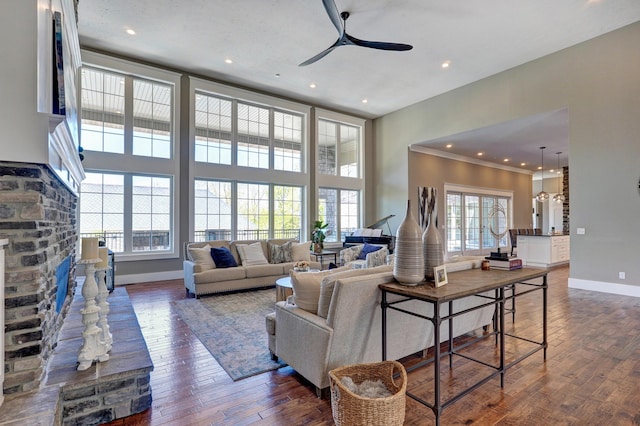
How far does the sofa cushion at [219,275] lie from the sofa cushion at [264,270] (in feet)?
0.36

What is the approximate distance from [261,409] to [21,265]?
1695 mm

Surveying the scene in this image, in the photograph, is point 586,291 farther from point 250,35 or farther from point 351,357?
point 250,35

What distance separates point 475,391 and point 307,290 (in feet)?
4.66

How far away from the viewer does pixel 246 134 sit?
7.62 metres

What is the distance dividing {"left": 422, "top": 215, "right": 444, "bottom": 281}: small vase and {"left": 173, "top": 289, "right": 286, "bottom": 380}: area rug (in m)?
1.51

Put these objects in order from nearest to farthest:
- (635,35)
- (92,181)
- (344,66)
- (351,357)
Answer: (351,357), (635,35), (92,181), (344,66)

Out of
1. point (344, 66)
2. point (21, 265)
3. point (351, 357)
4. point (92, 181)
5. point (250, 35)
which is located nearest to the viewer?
point (21, 265)

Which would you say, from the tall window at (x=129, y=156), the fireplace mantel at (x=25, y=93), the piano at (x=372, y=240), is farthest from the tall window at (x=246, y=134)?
the fireplace mantel at (x=25, y=93)

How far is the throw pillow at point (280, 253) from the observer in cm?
602

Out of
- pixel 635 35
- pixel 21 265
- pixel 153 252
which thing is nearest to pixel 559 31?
pixel 635 35

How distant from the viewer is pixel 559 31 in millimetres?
5133

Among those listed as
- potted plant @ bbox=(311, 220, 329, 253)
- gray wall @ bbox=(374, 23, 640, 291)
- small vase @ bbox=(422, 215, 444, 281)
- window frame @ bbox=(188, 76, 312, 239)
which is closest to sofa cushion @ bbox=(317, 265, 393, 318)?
small vase @ bbox=(422, 215, 444, 281)

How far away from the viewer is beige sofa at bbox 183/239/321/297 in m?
4.99

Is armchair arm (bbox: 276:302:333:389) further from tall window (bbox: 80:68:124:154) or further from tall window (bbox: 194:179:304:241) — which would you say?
tall window (bbox: 80:68:124:154)
